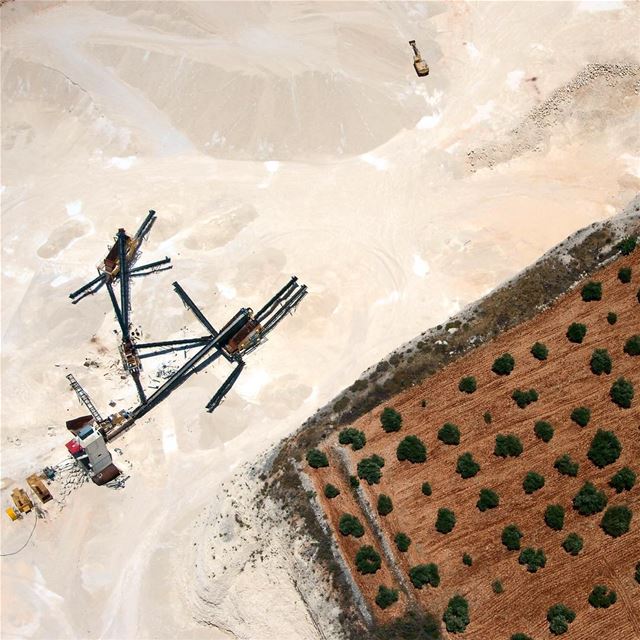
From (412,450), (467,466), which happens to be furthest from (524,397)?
(412,450)

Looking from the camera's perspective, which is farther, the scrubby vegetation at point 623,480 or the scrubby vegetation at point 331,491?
the scrubby vegetation at point 331,491

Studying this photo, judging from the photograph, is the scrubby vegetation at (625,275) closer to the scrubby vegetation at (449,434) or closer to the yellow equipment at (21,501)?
the scrubby vegetation at (449,434)

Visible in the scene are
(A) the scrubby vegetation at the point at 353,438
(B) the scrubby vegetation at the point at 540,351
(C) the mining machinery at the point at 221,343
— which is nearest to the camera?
(A) the scrubby vegetation at the point at 353,438

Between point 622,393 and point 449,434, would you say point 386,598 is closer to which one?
point 449,434

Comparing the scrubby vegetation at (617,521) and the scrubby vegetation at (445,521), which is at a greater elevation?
the scrubby vegetation at (445,521)

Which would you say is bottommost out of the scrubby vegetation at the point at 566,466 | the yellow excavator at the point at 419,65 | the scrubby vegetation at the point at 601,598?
the scrubby vegetation at the point at 601,598

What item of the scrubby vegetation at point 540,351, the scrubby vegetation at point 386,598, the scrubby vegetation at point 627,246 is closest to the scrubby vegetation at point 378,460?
the scrubby vegetation at point 386,598

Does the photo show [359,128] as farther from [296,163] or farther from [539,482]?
[539,482]
